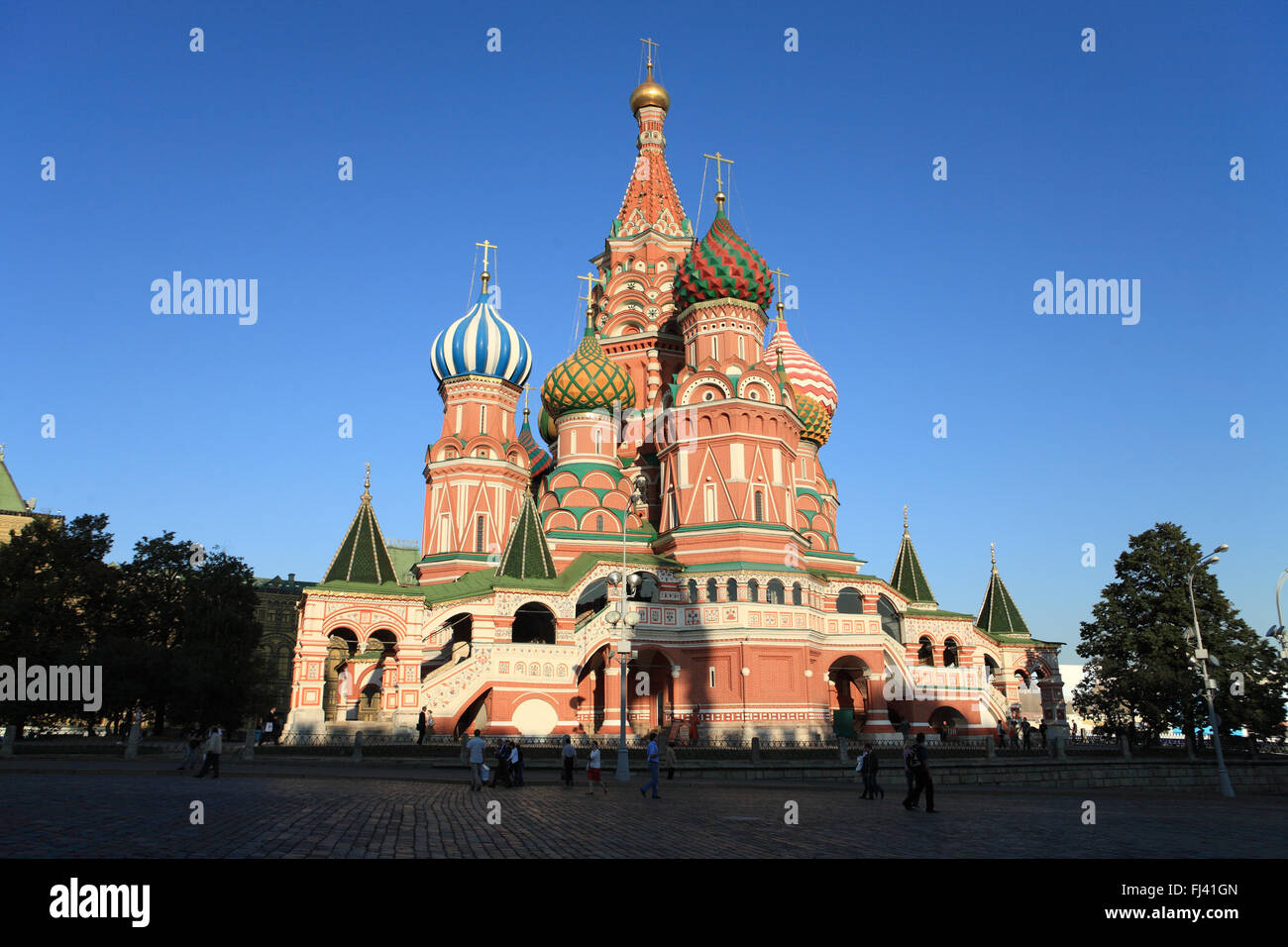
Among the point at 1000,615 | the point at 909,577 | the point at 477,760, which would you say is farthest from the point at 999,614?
the point at 477,760

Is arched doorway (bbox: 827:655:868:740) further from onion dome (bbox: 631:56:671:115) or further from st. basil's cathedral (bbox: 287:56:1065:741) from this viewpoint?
onion dome (bbox: 631:56:671:115)

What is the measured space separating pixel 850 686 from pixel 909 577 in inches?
297

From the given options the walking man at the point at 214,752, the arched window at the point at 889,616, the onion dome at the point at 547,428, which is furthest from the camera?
the onion dome at the point at 547,428

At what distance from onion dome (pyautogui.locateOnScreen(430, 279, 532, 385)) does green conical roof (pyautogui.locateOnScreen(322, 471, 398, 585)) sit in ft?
33.9

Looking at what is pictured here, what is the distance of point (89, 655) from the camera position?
32.6 metres

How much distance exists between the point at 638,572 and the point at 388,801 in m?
21.9

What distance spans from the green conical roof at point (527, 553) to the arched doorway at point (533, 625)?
3.39 m

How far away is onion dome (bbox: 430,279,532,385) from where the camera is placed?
43.3 meters

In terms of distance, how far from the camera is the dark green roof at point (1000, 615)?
158ft

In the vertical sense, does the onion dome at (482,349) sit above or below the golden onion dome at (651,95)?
below

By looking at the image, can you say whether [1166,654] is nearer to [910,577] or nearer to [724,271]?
[910,577]

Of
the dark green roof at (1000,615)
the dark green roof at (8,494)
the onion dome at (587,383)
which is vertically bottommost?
the dark green roof at (1000,615)

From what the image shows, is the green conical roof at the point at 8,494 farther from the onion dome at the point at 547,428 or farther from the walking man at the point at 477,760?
the walking man at the point at 477,760

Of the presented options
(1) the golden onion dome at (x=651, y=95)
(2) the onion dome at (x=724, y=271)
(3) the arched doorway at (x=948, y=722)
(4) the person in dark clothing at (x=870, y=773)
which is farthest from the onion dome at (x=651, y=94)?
(4) the person in dark clothing at (x=870, y=773)
